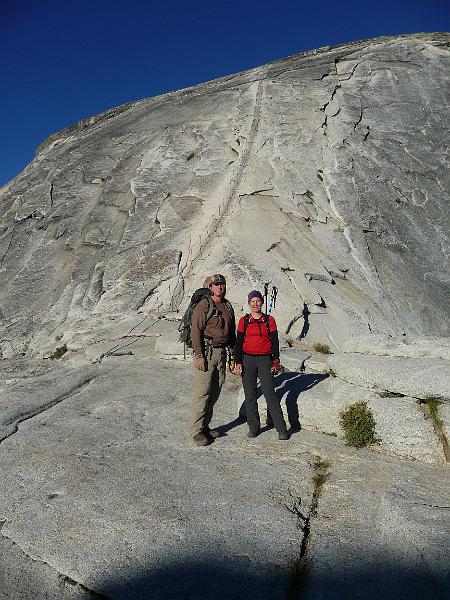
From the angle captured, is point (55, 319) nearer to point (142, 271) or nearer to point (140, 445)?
point (142, 271)

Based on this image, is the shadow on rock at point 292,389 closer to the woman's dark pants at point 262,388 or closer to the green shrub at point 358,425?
the woman's dark pants at point 262,388

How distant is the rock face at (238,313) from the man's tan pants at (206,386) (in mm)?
461

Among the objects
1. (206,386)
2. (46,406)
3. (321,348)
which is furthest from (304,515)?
(321,348)

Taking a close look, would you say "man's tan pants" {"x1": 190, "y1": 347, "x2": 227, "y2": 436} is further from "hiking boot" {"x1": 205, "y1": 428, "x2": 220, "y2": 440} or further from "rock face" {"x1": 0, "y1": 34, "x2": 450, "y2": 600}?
"rock face" {"x1": 0, "y1": 34, "x2": 450, "y2": 600}

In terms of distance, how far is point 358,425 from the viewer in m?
8.97

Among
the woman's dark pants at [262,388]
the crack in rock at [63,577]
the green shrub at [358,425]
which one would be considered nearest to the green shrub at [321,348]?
the green shrub at [358,425]

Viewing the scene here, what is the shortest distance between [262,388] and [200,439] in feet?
4.48

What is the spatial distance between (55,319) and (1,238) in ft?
24.7

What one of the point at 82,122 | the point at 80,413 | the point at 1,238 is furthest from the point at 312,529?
the point at 82,122

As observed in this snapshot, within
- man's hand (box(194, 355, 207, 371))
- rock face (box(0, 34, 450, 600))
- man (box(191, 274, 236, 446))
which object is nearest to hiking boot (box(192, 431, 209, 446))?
man (box(191, 274, 236, 446))

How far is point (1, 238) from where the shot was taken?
2517 cm

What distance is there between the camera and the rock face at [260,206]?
1973 cm

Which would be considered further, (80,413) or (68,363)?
(68,363)

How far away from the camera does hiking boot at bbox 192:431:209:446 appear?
9.16 meters
